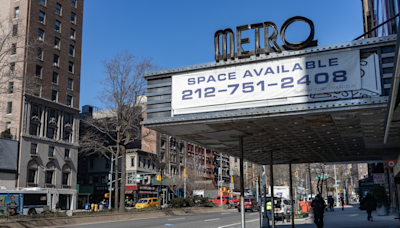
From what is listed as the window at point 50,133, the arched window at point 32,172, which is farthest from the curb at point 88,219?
the window at point 50,133

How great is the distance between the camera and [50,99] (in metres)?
57.2

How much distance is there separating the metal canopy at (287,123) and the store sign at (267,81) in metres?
0.28

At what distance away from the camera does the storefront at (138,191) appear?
73438mm

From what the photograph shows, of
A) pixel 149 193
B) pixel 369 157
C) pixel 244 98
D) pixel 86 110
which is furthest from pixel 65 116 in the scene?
pixel 244 98

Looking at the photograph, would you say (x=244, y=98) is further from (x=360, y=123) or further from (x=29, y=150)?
(x=29, y=150)

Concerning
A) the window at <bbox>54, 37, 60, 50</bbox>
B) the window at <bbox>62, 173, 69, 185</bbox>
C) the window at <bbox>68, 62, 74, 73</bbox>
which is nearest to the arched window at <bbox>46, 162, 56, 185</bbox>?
the window at <bbox>62, 173, 69, 185</bbox>

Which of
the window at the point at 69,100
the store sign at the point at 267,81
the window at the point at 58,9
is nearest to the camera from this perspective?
the store sign at the point at 267,81

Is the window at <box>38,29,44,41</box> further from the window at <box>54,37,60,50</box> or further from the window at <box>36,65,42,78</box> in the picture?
the window at <box>36,65,42,78</box>

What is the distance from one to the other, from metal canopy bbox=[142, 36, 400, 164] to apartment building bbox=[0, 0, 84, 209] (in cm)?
4110

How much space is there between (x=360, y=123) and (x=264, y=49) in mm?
4079

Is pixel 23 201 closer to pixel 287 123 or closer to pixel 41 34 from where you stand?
pixel 41 34

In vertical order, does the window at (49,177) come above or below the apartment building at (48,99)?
below

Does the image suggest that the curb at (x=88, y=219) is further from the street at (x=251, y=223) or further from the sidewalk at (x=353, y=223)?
the sidewalk at (x=353, y=223)

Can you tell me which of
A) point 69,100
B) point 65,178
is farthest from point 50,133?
point 65,178
